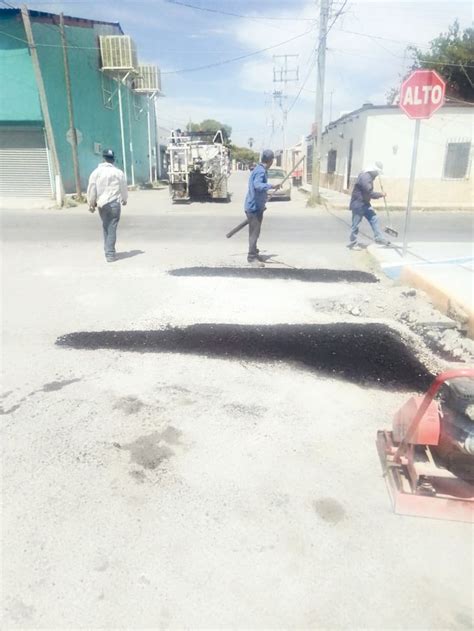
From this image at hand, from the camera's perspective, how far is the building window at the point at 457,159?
1927 centimetres

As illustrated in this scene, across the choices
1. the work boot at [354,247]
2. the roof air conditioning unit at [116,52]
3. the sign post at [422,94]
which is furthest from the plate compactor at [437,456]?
the roof air conditioning unit at [116,52]

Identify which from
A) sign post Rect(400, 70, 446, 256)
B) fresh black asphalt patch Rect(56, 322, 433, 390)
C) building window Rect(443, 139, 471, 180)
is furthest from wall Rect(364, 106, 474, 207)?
fresh black asphalt patch Rect(56, 322, 433, 390)

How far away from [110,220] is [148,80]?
3051 cm

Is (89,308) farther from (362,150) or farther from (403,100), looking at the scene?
(362,150)

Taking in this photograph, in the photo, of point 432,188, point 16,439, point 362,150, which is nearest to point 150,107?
point 362,150

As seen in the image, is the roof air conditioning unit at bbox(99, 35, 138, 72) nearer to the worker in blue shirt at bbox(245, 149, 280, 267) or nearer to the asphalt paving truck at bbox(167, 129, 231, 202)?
the asphalt paving truck at bbox(167, 129, 231, 202)

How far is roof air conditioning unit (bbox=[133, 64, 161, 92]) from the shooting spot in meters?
33.5

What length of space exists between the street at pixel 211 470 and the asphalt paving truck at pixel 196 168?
43.3 ft

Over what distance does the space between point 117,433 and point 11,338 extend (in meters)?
2.35

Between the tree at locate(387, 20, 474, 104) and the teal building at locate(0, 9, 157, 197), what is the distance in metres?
18.5

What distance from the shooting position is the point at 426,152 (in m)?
19.4

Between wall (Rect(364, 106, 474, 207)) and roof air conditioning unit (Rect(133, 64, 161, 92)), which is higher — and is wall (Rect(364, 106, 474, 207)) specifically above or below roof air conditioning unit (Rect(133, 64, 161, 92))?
below

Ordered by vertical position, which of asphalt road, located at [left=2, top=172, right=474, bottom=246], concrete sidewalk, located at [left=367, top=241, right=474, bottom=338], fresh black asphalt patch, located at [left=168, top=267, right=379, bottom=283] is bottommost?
asphalt road, located at [left=2, top=172, right=474, bottom=246]

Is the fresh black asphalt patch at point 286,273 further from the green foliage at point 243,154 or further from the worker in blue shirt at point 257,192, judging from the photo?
the green foliage at point 243,154
